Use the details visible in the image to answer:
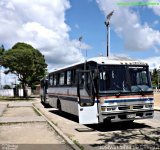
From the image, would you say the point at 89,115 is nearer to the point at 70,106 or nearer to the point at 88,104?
the point at 88,104

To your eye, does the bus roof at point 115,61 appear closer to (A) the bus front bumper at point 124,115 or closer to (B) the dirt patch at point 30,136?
(A) the bus front bumper at point 124,115

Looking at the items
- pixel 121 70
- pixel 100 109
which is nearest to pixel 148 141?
pixel 100 109

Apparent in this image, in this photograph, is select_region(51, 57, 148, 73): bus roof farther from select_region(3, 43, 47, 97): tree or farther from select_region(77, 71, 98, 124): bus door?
select_region(3, 43, 47, 97): tree

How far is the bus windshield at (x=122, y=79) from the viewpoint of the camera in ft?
46.5

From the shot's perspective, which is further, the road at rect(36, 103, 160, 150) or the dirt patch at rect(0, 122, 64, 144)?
the dirt patch at rect(0, 122, 64, 144)

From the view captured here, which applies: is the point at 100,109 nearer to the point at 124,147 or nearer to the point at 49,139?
the point at 49,139

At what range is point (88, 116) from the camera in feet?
46.5


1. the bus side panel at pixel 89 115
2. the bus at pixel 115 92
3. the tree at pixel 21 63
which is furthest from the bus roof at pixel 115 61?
the tree at pixel 21 63

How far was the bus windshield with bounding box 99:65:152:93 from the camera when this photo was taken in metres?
14.2

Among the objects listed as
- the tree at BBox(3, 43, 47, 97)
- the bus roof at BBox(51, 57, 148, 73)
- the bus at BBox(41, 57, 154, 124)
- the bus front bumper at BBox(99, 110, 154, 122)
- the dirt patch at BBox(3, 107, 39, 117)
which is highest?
the tree at BBox(3, 43, 47, 97)

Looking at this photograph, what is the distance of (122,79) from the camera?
47.1ft

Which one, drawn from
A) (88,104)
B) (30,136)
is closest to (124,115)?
(88,104)

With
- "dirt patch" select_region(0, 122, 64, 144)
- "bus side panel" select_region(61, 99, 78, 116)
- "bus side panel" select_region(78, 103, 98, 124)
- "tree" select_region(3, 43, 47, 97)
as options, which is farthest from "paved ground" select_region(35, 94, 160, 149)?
"tree" select_region(3, 43, 47, 97)

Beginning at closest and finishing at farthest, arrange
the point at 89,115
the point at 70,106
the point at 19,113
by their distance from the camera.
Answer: the point at 89,115 < the point at 70,106 < the point at 19,113
